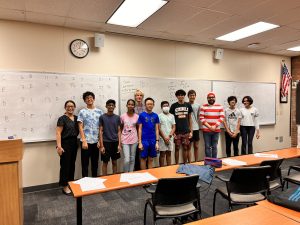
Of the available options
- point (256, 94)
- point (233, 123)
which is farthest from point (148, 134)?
point (256, 94)

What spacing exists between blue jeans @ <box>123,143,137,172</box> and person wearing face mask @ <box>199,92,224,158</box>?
162cm

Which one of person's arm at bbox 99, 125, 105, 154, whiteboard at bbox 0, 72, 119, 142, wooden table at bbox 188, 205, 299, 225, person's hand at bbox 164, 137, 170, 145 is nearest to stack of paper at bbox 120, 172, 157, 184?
wooden table at bbox 188, 205, 299, 225

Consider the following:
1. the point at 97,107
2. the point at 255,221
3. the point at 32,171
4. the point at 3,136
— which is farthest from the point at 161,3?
the point at 32,171

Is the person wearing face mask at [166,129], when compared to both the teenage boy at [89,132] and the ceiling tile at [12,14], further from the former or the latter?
the ceiling tile at [12,14]

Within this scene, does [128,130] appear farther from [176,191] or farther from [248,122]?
[248,122]

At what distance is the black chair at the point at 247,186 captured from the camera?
7.39ft

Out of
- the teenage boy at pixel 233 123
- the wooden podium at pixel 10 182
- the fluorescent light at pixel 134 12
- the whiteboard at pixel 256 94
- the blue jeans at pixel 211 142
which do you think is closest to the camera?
the wooden podium at pixel 10 182

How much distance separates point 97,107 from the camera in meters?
4.16

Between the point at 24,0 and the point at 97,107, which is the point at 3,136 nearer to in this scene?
the point at 97,107


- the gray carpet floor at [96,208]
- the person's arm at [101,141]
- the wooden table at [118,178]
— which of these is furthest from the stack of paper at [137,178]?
the person's arm at [101,141]

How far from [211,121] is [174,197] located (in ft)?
9.55

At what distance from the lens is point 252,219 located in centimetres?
139

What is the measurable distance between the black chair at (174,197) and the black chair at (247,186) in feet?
1.37

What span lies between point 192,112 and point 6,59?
11.1ft
